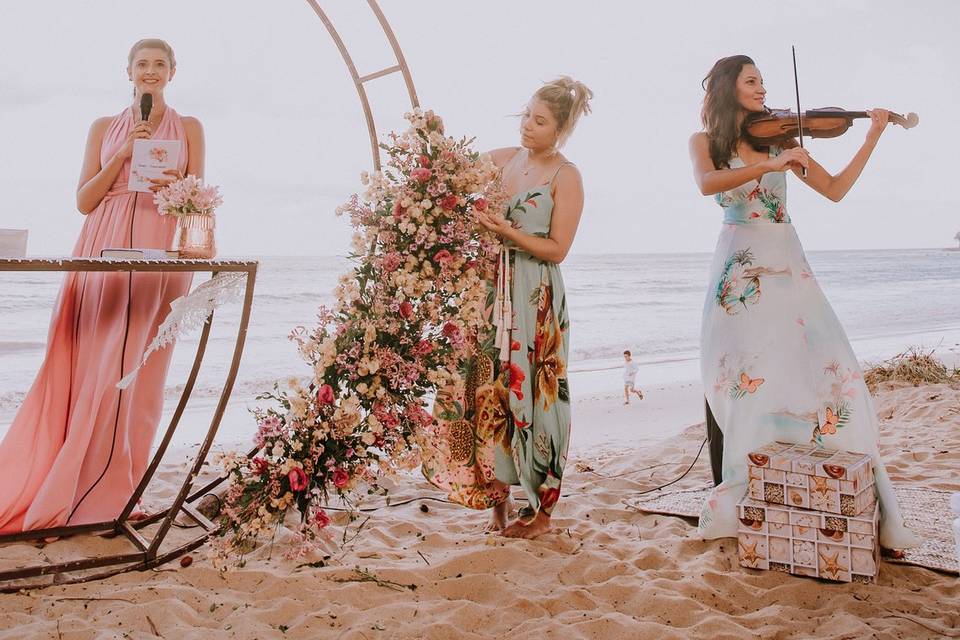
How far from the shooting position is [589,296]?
21.0 meters

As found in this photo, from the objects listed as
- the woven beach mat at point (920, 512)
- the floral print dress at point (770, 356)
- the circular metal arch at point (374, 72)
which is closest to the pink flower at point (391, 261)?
the circular metal arch at point (374, 72)

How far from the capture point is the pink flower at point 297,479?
2475 millimetres

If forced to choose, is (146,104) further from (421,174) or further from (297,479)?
(297,479)

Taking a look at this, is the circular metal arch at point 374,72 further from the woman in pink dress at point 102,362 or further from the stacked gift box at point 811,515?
the stacked gift box at point 811,515

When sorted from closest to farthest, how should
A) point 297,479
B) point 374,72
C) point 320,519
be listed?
point 297,479, point 320,519, point 374,72

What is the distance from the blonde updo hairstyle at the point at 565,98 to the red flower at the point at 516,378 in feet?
3.48

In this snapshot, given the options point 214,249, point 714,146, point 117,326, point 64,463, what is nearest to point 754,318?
point 714,146

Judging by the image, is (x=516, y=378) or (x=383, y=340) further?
(x=516, y=378)

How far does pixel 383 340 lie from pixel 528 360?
26.6 inches

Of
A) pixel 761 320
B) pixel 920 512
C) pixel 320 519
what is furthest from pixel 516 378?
pixel 920 512

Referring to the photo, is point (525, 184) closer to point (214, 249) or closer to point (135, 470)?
point (214, 249)

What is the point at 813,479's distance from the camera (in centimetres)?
267

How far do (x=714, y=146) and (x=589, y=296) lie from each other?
18078 mm

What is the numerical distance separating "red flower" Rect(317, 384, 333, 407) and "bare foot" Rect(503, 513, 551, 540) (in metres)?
1.07
